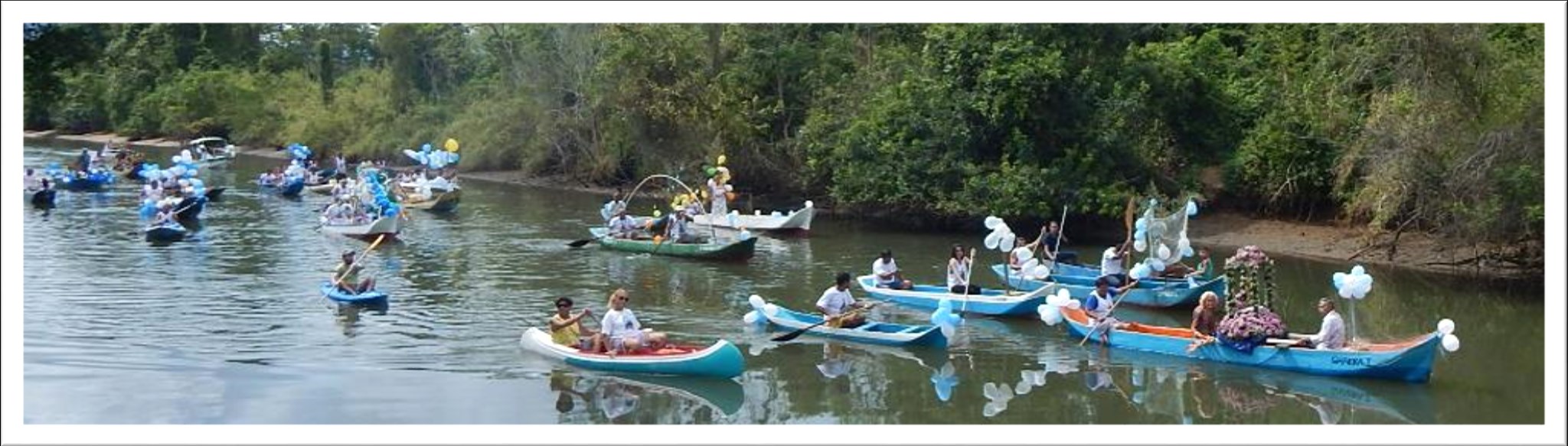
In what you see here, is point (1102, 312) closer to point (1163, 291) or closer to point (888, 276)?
point (1163, 291)

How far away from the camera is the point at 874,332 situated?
62.0 feet

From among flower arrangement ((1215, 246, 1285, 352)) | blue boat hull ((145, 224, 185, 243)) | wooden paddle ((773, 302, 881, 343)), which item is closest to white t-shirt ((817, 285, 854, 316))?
wooden paddle ((773, 302, 881, 343))

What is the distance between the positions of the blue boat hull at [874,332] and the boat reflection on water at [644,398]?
2742 mm

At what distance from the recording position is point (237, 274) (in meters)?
24.9

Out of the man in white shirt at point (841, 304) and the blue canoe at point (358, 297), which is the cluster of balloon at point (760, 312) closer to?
the man in white shirt at point (841, 304)

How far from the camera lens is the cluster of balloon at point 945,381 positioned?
16.4m

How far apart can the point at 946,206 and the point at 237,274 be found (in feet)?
47.1

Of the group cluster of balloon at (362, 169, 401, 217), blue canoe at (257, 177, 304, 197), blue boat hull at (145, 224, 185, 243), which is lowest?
blue boat hull at (145, 224, 185, 243)

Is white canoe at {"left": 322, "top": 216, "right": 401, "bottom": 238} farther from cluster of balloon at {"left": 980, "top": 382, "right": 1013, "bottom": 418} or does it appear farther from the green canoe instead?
cluster of balloon at {"left": 980, "top": 382, "right": 1013, "bottom": 418}

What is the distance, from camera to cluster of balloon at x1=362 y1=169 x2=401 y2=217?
30.0 metres

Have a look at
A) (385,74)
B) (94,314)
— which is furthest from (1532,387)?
(385,74)

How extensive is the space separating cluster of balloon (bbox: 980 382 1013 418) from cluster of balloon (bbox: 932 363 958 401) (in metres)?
0.37

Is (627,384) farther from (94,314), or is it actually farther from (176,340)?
(94,314)

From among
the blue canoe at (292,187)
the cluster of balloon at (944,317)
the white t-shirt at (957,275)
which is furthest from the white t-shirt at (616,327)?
the blue canoe at (292,187)
